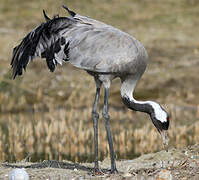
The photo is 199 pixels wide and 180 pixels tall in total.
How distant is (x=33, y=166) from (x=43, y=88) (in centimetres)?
1185

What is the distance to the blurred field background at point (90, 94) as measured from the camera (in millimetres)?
13727

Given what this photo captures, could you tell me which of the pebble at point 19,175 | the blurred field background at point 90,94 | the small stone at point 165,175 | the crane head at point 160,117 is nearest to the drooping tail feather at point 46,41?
the blurred field background at point 90,94

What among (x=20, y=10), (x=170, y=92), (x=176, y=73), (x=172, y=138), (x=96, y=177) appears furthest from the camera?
(x=20, y=10)

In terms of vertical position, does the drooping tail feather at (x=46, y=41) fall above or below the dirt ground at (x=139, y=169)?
above

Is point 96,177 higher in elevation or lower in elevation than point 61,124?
lower

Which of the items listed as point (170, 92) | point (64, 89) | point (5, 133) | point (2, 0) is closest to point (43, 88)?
point (64, 89)

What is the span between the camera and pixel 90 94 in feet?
66.9

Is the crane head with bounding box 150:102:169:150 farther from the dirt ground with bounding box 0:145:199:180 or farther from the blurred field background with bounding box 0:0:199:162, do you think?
the blurred field background with bounding box 0:0:199:162

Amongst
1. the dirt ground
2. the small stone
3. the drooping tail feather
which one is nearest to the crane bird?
the drooping tail feather

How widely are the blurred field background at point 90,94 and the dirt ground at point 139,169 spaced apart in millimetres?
2017

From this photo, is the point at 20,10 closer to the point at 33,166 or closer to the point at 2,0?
the point at 2,0

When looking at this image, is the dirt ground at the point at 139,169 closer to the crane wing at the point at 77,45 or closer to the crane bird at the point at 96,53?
the crane bird at the point at 96,53

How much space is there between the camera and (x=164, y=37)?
30969 mm

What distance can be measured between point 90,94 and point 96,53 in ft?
38.0
